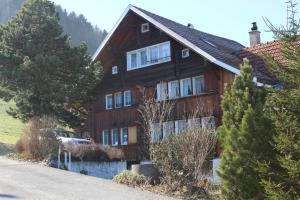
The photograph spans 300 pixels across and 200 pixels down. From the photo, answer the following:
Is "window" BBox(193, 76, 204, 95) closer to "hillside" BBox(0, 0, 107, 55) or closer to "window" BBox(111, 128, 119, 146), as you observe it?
"window" BBox(111, 128, 119, 146)

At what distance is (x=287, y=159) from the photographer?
408 inches

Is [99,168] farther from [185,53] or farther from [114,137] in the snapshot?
[185,53]

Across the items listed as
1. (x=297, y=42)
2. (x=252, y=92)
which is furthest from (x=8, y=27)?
(x=297, y=42)

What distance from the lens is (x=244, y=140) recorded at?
14.4m

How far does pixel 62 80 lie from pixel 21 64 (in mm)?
3237

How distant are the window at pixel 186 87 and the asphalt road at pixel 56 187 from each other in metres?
9.85

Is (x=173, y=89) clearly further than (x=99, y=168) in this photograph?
Yes

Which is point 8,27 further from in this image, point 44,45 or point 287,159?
point 287,159

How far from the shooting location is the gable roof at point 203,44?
2580 centimetres

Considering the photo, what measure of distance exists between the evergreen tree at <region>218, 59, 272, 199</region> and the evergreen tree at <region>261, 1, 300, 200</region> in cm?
252

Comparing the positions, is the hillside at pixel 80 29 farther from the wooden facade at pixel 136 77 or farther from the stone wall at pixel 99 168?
the stone wall at pixel 99 168

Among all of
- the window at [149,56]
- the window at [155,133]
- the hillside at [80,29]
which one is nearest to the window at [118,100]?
the window at [149,56]

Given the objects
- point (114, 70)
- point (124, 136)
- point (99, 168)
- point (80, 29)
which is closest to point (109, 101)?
point (114, 70)

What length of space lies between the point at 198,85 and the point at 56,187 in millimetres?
13078
